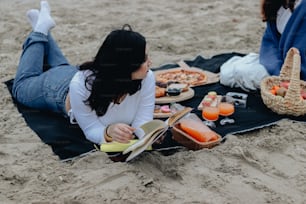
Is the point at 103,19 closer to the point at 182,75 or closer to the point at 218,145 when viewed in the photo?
the point at 182,75

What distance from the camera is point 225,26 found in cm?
444

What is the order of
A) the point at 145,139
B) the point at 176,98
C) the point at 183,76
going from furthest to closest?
the point at 183,76 < the point at 176,98 < the point at 145,139

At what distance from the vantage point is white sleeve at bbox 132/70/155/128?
2373 millimetres

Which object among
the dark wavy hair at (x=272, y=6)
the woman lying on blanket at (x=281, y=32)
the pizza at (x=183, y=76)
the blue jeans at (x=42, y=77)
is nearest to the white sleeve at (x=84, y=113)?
the blue jeans at (x=42, y=77)

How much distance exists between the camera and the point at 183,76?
130 inches

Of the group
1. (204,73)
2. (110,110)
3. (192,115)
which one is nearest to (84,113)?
(110,110)

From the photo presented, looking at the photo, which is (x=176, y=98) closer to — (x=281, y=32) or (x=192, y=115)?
(x=192, y=115)

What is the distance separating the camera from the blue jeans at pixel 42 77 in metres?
2.72

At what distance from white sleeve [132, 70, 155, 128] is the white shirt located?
42.8 inches

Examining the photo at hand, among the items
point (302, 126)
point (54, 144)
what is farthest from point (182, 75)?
point (54, 144)

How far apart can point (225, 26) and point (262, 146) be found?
6.93 feet

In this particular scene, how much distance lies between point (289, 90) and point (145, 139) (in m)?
0.92

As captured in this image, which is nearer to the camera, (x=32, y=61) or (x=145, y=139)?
(x=145, y=139)

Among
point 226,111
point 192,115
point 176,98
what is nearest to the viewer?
point 192,115
